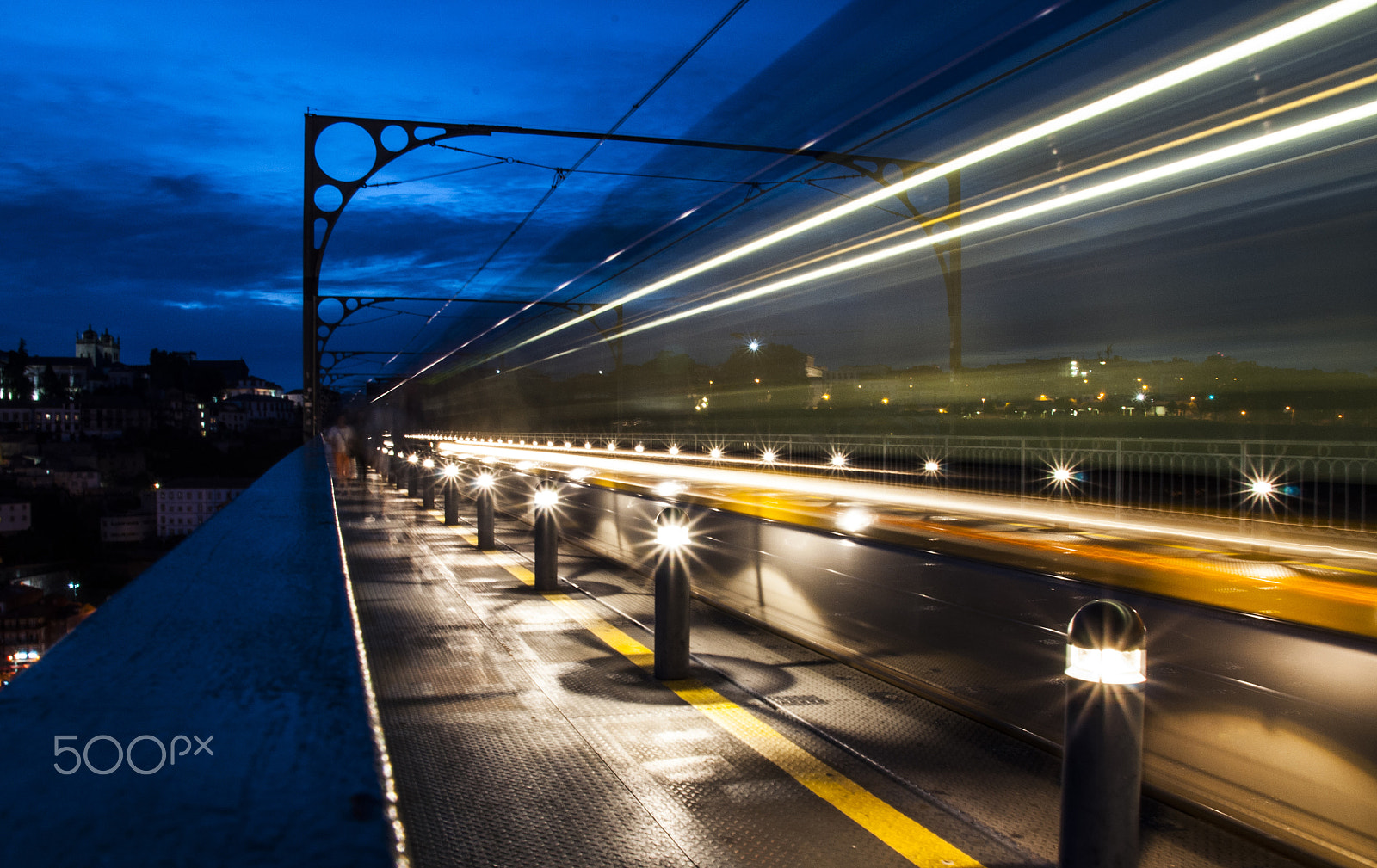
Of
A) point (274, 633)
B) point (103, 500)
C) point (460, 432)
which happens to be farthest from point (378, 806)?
point (460, 432)

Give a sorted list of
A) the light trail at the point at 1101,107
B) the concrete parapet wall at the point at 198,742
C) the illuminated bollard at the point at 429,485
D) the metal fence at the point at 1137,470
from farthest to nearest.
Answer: the illuminated bollard at the point at 429,485 < the metal fence at the point at 1137,470 < the light trail at the point at 1101,107 < the concrete parapet wall at the point at 198,742

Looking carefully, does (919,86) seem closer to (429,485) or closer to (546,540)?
(546,540)

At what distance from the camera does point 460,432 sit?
62375 millimetres

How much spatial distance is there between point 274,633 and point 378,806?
3.02 feet

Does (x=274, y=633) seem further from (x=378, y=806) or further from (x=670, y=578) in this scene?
(x=670, y=578)

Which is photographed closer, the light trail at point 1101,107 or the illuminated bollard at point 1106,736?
the illuminated bollard at point 1106,736

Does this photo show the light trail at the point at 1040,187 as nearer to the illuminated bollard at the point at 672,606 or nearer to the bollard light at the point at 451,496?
the illuminated bollard at the point at 672,606

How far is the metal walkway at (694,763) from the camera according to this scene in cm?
383

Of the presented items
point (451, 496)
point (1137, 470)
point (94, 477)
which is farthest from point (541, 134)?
point (94, 477)

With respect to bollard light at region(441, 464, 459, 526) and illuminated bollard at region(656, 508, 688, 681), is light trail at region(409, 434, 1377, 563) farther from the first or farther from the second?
illuminated bollard at region(656, 508, 688, 681)

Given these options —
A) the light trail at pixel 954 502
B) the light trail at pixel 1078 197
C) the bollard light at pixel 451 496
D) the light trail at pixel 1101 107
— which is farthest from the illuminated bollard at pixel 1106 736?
the bollard light at pixel 451 496

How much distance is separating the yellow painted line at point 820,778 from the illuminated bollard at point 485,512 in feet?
18.6

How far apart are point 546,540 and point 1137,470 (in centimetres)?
1341

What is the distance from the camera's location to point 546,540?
951 centimetres
